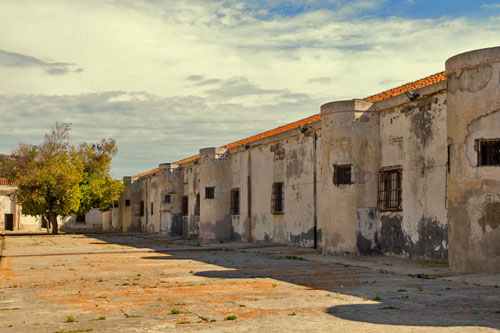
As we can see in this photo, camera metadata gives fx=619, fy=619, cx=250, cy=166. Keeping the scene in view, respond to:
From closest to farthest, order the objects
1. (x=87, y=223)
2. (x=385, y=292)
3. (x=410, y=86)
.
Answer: (x=385, y=292), (x=410, y=86), (x=87, y=223)

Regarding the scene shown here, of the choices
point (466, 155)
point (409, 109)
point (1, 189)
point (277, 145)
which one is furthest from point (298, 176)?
point (1, 189)

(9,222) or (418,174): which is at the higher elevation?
(418,174)

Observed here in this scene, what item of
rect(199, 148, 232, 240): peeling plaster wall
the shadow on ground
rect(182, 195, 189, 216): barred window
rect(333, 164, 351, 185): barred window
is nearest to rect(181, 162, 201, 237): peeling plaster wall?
rect(182, 195, 189, 216): barred window

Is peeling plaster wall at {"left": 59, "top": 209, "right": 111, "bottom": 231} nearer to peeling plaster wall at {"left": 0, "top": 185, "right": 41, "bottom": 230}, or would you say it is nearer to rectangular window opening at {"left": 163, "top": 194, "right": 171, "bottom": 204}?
peeling plaster wall at {"left": 0, "top": 185, "right": 41, "bottom": 230}

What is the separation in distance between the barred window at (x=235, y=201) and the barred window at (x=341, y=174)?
9.64 m

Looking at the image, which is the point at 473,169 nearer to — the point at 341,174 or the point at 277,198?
the point at 341,174

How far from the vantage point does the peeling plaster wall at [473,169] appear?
11052 mm

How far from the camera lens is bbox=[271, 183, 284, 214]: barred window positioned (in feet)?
71.6

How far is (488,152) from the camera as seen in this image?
1129 cm

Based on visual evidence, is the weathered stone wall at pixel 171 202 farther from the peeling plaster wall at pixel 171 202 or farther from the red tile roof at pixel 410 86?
the red tile roof at pixel 410 86

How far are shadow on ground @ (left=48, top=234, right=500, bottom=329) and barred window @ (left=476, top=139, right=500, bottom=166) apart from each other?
7.97 feet

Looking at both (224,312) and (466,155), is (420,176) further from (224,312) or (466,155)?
(224,312)

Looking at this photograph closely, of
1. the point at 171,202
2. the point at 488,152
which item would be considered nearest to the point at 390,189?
the point at 488,152

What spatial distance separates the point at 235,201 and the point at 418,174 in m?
12.3
